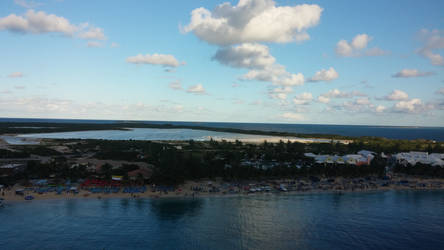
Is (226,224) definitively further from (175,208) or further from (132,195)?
(132,195)

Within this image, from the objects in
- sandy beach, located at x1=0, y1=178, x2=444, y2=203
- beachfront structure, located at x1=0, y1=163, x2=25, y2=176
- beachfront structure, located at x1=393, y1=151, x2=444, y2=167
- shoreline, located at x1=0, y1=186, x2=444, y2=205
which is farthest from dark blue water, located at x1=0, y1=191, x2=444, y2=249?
beachfront structure, located at x1=393, y1=151, x2=444, y2=167

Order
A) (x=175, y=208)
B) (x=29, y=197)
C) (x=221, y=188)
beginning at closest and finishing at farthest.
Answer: (x=175, y=208) < (x=29, y=197) < (x=221, y=188)

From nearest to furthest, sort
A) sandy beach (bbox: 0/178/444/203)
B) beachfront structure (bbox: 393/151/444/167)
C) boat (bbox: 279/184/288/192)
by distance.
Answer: sandy beach (bbox: 0/178/444/203), boat (bbox: 279/184/288/192), beachfront structure (bbox: 393/151/444/167)

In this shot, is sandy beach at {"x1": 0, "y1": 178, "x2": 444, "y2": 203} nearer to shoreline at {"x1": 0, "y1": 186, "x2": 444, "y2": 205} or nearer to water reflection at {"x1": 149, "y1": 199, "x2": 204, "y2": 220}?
shoreline at {"x1": 0, "y1": 186, "x2": 444, "y2": 205}

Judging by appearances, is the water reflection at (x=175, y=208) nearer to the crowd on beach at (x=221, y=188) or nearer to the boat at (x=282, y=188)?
the crowd on beach at (x=221, y=188)

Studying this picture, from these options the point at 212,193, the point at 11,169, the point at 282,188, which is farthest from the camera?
the point at 11,169

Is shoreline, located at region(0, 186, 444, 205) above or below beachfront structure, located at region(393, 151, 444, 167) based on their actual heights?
below

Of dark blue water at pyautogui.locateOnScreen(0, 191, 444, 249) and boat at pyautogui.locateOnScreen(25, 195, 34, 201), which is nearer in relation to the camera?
dark blue water at pyautogui.locateOnScreen(0, 191, 444, 249)

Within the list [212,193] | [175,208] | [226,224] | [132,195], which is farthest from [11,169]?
[226,224]
